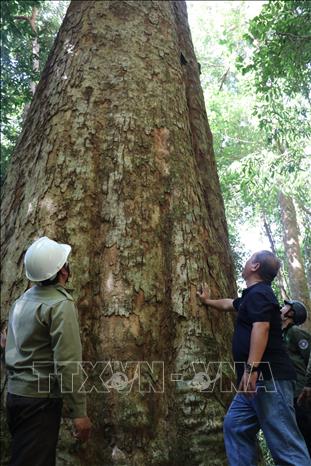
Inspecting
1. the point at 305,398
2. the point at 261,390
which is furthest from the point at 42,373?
the point at 305,398

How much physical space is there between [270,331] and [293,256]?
33.1ft

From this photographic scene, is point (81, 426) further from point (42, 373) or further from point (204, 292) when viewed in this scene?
point (204, 292)

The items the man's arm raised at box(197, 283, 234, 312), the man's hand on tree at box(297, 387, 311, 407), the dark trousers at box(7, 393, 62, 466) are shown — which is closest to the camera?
the dark trousers at box(7, 393, 62, 466)

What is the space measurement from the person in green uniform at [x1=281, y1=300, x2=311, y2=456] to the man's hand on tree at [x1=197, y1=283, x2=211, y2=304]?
4.22 feet

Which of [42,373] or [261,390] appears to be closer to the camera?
[42,373]

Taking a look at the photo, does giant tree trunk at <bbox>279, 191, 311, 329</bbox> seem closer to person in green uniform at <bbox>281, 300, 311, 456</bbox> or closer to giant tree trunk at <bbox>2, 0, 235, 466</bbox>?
person in green uniform at <bbox>281, 300, 311, 456</bbox>

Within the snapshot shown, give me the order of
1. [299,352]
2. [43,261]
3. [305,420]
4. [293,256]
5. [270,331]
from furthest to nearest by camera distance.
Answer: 1. [293,256]
2. [299,352]
3. [305,420]
4. [270,331]
5. [43,261]

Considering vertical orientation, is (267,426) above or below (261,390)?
below

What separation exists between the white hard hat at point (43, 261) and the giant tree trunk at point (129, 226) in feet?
1.96

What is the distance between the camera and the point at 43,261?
2400 millimetres

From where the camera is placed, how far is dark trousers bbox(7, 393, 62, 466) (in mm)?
2117

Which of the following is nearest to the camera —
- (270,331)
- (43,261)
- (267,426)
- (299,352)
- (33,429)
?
(33,429)

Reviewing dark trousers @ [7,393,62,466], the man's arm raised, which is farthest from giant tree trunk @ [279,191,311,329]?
dark trousers @ [7,393,62,466]

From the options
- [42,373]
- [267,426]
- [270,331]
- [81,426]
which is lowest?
[267,426]
